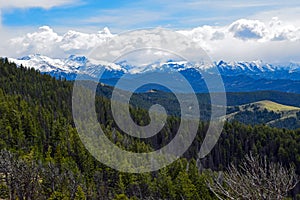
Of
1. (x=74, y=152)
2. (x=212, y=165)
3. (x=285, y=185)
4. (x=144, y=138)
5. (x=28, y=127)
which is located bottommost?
(x=212, y=165)

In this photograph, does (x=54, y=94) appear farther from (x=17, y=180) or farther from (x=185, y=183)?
(x=17, y=180)

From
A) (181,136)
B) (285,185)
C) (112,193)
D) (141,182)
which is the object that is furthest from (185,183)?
(181,136)

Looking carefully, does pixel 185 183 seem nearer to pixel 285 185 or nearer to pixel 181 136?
pixel 285 185

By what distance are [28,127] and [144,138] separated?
8614 cm

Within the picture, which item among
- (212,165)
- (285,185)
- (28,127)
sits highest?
(285,185)

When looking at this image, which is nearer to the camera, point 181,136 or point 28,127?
point 28,127

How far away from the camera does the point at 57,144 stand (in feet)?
391

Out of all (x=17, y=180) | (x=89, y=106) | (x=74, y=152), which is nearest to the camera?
(x=17, y=180)

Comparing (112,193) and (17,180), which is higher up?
(17,180)

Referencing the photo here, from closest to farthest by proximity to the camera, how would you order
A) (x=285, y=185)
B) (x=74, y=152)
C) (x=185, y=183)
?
(x=285, y=185)
(x=185, y=183)
(x=74, y=152)

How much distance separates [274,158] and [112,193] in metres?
121

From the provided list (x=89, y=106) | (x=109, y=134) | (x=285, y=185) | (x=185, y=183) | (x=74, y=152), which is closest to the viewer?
(x=285, y=185)

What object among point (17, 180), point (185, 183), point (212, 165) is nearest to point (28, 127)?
point (185, 183)

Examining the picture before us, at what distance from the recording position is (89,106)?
614 feet
